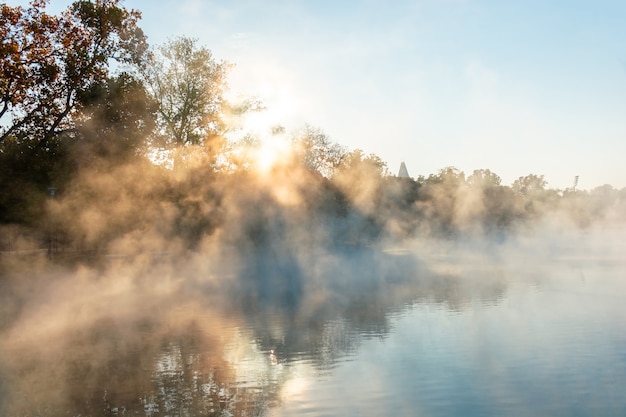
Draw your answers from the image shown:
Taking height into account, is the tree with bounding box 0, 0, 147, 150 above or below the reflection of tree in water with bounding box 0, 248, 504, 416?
above

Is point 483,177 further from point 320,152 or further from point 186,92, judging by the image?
point 186,92

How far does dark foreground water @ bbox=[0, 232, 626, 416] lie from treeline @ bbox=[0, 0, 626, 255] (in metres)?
7.05

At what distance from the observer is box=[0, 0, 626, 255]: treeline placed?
30.5 meters

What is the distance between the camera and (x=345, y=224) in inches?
3093

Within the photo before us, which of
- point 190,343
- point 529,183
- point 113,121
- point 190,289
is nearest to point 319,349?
point 190,343

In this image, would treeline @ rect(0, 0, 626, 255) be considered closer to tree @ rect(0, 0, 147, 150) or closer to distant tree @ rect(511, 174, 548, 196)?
tree @ rect(0, 0, 147, 150)

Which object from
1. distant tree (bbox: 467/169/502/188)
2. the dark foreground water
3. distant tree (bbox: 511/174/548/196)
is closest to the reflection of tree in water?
the dark foreground water

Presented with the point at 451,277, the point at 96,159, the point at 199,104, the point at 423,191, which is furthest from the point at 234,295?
the point at 423,191

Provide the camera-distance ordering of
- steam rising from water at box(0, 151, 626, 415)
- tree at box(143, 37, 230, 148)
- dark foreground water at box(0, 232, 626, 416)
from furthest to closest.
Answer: tree at box(143, 37, 230, 148), steam rising from water at box(0, 151, 626, 415), dark foreground water at box(0, 232, 626, 416)

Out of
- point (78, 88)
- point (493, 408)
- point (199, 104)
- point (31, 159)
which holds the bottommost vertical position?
point (493, 408)

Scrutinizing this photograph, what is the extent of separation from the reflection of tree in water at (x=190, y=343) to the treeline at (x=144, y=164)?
7528mm

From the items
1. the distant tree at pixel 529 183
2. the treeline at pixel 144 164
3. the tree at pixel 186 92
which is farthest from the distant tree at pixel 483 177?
the tree at pixel 186 92

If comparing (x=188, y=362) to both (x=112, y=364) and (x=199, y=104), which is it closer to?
(x=112, y=364)

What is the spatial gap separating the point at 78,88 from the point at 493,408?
27.0m
